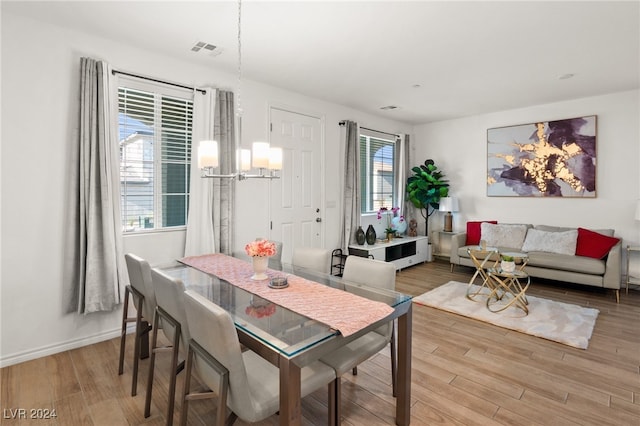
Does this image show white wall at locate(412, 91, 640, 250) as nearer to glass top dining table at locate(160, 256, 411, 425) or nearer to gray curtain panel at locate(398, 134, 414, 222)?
gray curtain panel at locate(398, 134, 414, 222)

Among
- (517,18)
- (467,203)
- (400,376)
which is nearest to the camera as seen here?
(400,376)

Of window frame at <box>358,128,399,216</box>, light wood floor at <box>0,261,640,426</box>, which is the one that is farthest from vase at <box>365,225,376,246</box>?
light wood floor at <box>0,261,640,426</box>

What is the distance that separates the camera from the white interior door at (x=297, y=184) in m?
4.40

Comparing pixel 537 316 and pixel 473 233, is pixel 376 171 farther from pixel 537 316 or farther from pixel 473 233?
pixel 537 316

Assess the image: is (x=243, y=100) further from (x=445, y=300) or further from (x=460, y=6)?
(x=445, y=300)

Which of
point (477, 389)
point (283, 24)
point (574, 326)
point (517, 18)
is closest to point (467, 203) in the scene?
point (574, 326)

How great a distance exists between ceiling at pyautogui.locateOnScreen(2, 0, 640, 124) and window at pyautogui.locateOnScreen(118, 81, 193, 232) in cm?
48

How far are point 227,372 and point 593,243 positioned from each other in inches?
200

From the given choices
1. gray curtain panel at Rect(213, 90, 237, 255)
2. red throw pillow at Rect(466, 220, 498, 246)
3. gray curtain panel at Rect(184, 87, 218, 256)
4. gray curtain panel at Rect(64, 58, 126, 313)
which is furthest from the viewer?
red throw pillow at Rect(466, 220, 498, 246)

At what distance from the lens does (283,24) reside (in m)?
2.76

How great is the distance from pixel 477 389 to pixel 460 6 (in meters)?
2.78

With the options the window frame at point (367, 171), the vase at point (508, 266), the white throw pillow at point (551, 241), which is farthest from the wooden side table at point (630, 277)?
the window frame at point (367, 171)

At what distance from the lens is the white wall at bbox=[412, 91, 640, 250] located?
4.68 m

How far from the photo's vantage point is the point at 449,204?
19.9ft
